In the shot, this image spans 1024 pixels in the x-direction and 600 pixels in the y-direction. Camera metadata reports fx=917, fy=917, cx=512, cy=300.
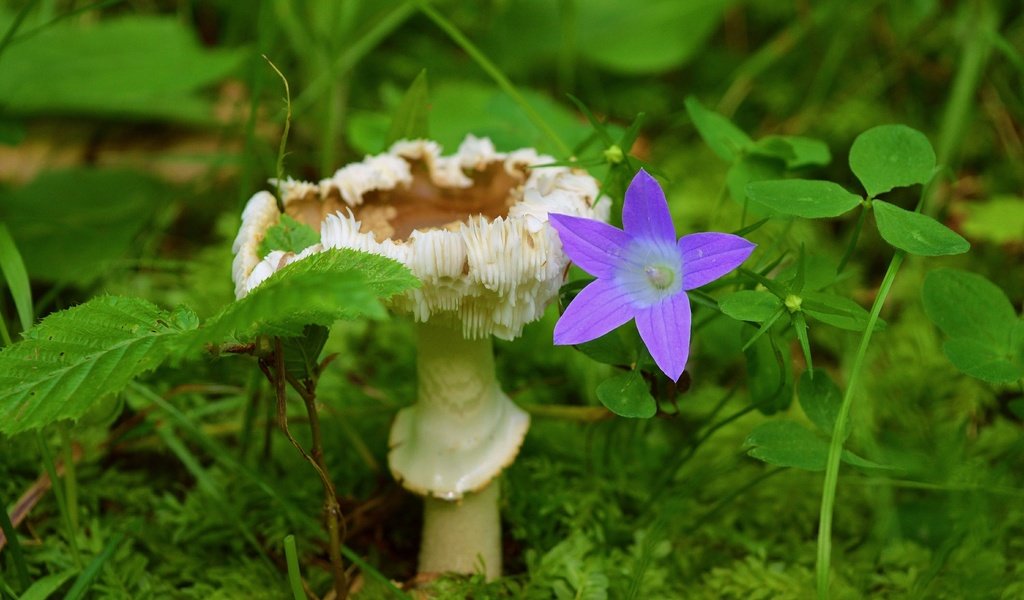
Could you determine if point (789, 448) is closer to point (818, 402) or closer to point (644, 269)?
point (818, 402)

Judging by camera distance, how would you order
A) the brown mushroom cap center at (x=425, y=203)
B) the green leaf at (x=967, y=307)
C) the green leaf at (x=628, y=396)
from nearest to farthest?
the green leaf at (x=628, y=396) < the green leaf at (x=967, y=307) < the brown mushroom cap center at (x=425, y=203)

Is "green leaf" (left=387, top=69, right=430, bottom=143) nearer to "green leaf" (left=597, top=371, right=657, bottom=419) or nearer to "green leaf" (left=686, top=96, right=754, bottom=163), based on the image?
"green leaf" (left=686, top=96, right=754, bottom=163)

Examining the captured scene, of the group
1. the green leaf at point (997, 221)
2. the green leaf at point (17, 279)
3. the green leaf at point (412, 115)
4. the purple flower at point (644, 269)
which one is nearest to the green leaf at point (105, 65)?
the green leaf at point (17, 279)

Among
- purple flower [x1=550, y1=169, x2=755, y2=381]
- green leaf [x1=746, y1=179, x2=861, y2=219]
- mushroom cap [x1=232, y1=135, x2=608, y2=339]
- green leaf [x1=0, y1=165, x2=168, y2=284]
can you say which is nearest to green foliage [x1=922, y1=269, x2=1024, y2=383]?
green leaf [x1=746, y1=179, x2=861, y2=219]

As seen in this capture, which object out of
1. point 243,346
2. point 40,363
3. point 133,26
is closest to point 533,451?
point 243,346

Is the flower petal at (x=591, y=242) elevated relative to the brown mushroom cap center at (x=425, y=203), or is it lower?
elevated

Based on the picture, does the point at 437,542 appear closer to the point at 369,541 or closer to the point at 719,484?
the point at 369,541

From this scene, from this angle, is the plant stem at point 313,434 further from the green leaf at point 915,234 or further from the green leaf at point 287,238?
the green leaf at point 915,234
